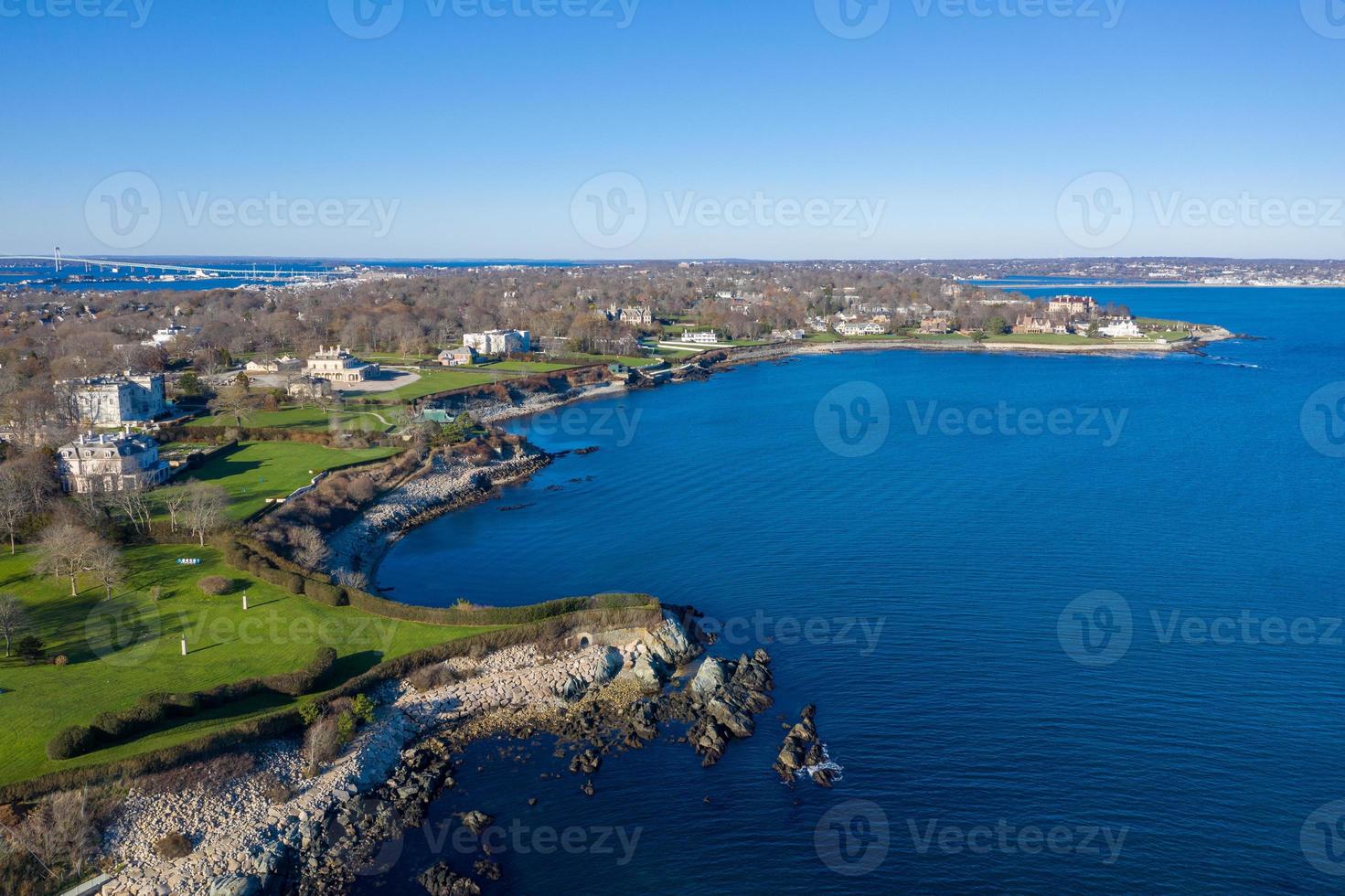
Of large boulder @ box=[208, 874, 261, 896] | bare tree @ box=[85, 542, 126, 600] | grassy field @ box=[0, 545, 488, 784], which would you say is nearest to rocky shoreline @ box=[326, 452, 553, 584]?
grassy field @ box=[0, 545, 488, 784]

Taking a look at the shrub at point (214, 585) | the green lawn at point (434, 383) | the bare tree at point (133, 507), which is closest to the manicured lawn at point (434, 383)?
the green lawn at point (434, 383)

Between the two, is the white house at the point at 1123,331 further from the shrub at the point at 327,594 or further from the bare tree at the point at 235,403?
the shrub at the point at 327,594

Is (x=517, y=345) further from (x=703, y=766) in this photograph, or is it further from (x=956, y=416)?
(x=703, y=766)

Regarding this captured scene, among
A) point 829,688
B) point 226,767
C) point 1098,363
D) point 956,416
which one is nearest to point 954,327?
point 1098,363

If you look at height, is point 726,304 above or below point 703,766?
above

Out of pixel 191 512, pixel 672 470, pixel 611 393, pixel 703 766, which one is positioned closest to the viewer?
pixel 703 766

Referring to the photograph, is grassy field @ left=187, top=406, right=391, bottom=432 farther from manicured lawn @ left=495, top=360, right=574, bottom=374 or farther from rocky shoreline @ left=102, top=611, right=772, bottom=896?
rocky shoreline @ left=102, top=611, right=772, bottom=896

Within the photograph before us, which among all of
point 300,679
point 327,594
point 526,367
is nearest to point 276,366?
point 526,367
